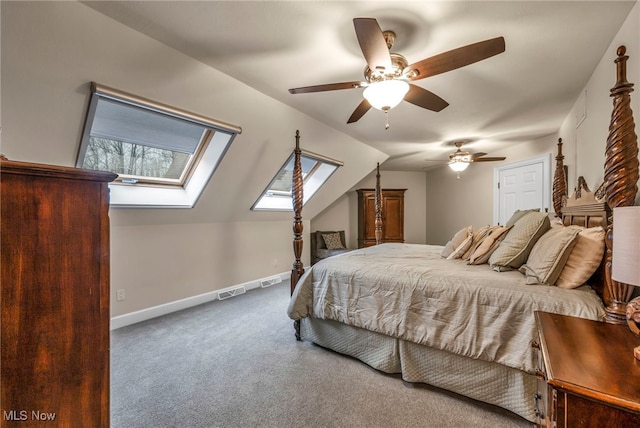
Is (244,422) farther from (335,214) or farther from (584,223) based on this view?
(335,214)

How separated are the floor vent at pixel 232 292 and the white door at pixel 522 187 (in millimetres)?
4548

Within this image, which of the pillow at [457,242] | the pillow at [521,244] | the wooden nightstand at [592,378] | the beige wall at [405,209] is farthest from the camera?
the beige wall at [405,209]

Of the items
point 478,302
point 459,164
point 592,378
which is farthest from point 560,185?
point 592,378

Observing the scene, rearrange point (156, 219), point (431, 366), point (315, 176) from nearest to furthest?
point (431, 366)
point (156, 219)
point (315, 176)

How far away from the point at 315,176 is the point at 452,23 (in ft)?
10.6

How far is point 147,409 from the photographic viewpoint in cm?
164

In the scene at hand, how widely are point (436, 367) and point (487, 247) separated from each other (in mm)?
1017

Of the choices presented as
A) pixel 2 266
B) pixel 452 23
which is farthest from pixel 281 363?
pixel 452 23

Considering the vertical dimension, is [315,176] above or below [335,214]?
above

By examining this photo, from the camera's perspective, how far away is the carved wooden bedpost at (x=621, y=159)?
1081 millimetres

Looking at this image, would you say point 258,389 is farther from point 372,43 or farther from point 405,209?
point 405,209

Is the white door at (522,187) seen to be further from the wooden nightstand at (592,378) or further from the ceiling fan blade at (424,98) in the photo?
the wooden nightstand at (592,378)

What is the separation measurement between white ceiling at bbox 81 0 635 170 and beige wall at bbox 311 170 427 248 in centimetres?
333

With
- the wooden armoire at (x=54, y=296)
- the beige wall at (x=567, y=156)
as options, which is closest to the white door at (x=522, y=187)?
the beige wall at (x=567, y=156)
